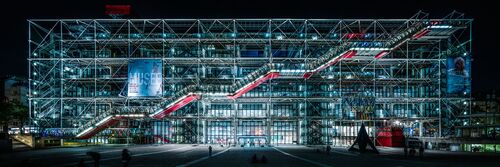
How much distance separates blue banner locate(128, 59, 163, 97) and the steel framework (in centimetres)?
129

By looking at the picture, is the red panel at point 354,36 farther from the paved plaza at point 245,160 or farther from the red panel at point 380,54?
the paved plaza at point 245,160

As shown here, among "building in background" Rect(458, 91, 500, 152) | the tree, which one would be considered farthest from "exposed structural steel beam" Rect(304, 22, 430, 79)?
the tree

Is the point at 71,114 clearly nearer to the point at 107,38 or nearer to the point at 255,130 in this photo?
the point at 107,38

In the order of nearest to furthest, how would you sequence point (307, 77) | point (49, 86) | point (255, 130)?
1. point (307, 77)
2. point (49, 86)
3. point (255, 130)

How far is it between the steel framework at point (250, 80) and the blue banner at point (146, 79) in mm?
1286

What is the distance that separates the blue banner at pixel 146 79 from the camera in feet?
171

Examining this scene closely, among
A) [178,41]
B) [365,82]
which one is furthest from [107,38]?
[365,82]

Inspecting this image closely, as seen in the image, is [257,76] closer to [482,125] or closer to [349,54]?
[349,54]

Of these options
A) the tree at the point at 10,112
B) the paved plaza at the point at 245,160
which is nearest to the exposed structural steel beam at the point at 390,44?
→ the paved plaza at the point at 245,160

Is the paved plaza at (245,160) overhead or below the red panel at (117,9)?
below

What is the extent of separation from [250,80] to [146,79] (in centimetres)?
1143

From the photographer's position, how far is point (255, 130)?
60.6 m

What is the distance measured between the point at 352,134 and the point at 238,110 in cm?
1422

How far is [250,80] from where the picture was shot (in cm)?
4966
